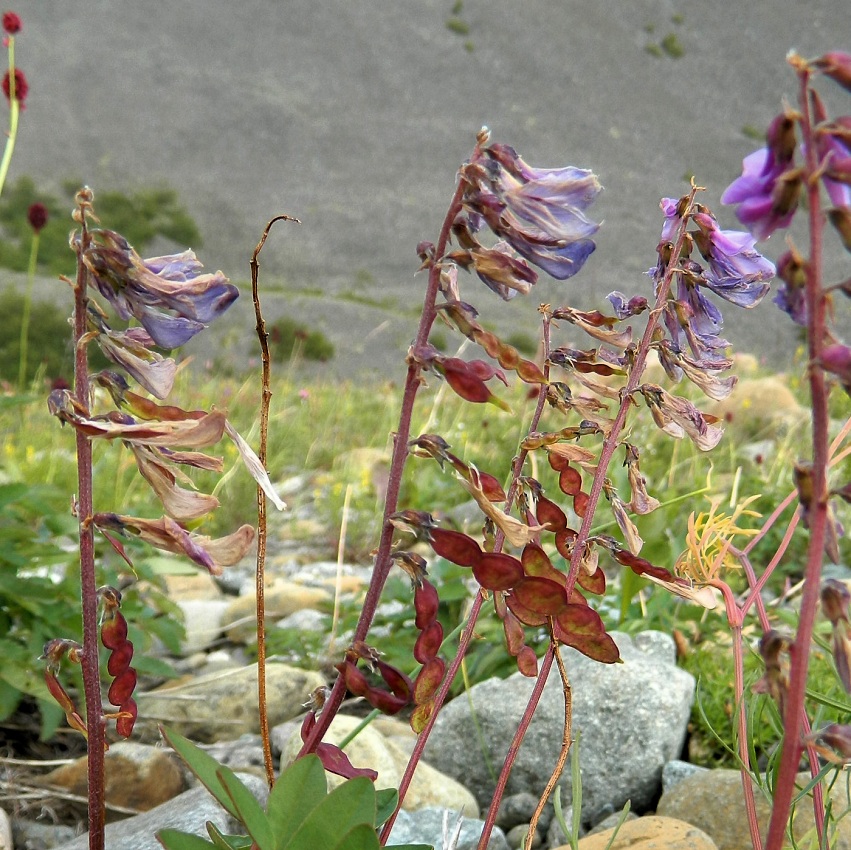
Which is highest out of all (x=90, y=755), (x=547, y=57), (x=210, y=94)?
(x=547, y=57)

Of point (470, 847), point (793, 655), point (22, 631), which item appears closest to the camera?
point (793, 655)

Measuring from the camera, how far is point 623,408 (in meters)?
0.99

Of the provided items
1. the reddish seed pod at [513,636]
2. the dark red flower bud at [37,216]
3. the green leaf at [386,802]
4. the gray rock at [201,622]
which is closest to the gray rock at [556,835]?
the green leaf at [386,802]

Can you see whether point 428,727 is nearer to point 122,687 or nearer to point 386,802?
point 386,802

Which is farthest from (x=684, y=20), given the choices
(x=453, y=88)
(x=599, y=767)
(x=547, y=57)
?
(x=599, y=767)

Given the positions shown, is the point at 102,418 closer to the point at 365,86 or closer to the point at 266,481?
the point at 266,481

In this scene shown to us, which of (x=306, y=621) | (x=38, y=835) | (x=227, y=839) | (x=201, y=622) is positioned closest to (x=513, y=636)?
(x=227, y=839)

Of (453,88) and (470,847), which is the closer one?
(470,847)

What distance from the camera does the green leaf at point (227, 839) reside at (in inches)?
34.1

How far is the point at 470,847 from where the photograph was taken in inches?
59.1

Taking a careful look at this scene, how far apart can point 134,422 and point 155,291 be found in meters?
0.13

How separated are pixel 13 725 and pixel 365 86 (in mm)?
34759

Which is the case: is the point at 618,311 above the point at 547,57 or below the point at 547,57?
below

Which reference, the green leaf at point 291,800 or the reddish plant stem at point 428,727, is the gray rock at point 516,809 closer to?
the reddish plant stem at point 428,727
